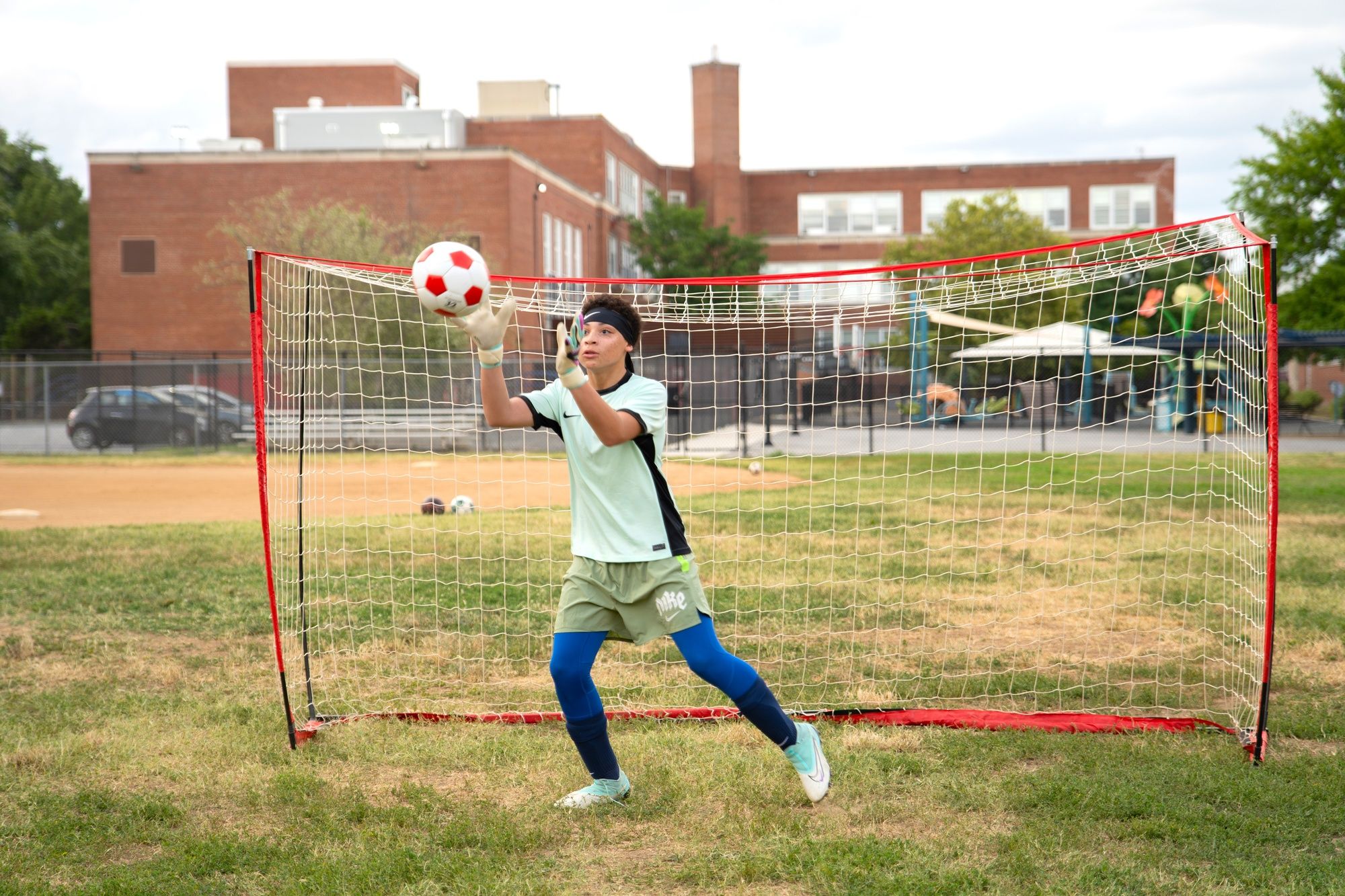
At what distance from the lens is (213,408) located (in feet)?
87.2

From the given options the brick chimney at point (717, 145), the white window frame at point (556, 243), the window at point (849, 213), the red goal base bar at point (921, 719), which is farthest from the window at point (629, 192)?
the red goal base bar at point (921, 719)

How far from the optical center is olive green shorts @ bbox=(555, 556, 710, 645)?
14.2ft

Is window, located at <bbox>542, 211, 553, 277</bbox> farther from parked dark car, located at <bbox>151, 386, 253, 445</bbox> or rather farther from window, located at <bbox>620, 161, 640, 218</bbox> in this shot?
parked dark car, located at <bbox>151, 386, 253, 445</bbox>

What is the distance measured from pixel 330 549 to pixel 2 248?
49.3 meters

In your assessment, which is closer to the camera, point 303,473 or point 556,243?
point 303,473

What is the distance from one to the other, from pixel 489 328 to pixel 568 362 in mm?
355

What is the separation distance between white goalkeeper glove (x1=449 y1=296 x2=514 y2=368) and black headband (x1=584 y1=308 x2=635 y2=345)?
1.06ft

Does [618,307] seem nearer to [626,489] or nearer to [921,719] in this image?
[626,489]

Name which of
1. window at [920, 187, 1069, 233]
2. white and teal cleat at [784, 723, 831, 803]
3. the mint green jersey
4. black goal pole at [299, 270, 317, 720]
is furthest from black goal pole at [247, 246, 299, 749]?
window at [920, 187, 1069, 233]

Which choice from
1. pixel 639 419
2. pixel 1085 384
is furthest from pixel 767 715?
pixel 1085 384

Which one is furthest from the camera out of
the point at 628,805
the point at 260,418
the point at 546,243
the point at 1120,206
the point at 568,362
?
the point at 1120,206

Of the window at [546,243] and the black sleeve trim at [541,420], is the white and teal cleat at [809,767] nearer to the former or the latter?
the black sleeve trim at [541,420]

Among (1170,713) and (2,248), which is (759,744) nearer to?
(1170,713)

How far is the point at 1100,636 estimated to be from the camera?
7461mm
